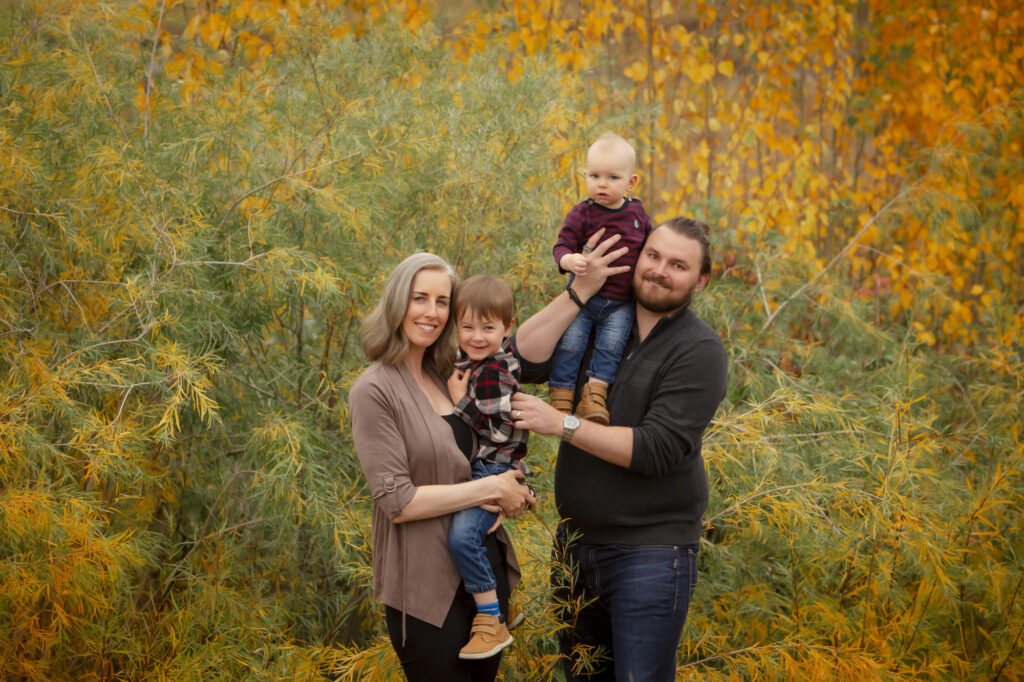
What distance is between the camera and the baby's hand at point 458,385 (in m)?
2.13

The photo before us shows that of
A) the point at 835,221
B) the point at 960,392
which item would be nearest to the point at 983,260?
the point at 835,221

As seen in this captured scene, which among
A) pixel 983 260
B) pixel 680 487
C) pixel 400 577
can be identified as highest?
pixel 983 260

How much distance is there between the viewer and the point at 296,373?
126 inches

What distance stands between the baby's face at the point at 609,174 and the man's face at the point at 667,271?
0.16 meters

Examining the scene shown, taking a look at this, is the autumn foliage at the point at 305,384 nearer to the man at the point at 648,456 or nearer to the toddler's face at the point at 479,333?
the man at the point at 648,456

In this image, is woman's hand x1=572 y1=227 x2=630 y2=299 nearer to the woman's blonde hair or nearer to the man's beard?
the man's beard

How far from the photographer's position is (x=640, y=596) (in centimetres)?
214

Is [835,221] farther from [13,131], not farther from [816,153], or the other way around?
[13,131]

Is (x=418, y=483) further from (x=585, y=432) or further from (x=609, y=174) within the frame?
(x=609, y=174)

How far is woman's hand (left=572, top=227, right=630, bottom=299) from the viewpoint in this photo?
7.27 ft

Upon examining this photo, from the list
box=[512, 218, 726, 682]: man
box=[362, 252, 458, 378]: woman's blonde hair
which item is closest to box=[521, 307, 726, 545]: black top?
box=[512, 218, 726, 682]: man

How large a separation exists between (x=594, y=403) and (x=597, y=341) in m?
0.19

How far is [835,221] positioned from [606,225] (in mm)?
4478

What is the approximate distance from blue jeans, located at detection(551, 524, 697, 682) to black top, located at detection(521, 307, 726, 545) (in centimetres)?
4
